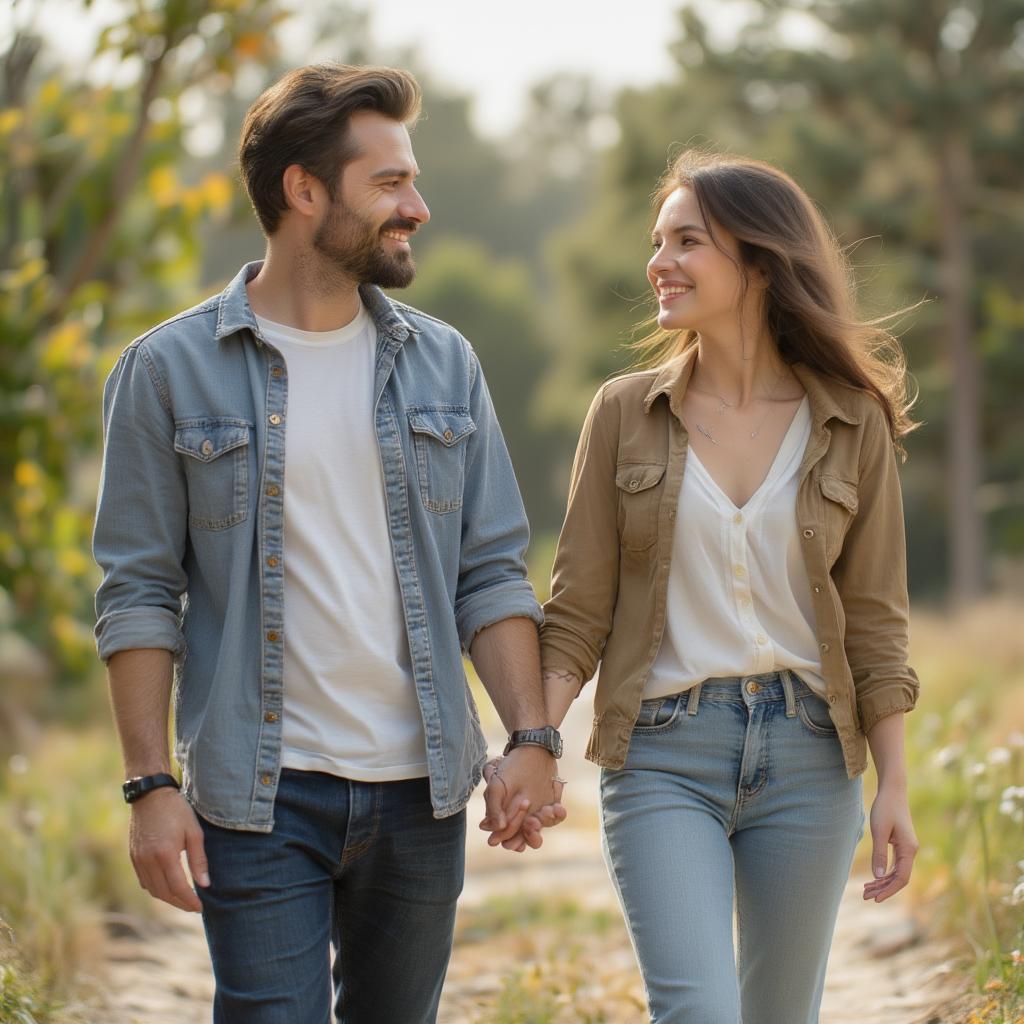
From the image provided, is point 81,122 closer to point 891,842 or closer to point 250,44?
point 250,44

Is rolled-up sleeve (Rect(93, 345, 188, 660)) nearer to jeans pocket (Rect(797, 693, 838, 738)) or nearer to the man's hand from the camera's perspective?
the man's hand

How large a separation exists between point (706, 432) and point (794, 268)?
431mm

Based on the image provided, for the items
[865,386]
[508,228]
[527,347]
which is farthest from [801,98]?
[508,228]

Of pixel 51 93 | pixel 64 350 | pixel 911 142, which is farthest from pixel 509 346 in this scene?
pixel 64 350

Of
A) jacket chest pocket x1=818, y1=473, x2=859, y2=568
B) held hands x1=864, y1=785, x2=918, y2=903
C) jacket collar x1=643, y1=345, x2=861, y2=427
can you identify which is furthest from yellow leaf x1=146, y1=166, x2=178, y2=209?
held hands x1=864, y1=785, x2=918, y2=903

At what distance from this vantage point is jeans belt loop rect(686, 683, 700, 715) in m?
3.40

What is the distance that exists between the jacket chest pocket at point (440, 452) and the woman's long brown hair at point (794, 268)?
2.12 feet

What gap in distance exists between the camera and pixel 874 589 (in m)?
3.56

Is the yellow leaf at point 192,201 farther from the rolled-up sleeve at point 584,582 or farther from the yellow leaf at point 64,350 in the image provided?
the rolled-up sleeve at point 584,582

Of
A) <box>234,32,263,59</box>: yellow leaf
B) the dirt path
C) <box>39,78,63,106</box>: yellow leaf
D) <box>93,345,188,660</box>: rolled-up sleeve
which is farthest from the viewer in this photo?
<box>39,78,63,106</box>: yellow leaf

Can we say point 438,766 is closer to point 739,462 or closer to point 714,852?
point 714,852

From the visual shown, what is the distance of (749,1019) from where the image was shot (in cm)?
352

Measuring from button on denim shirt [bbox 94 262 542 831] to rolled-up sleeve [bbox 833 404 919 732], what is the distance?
80 centimetres

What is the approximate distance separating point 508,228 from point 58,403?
5364 cm
